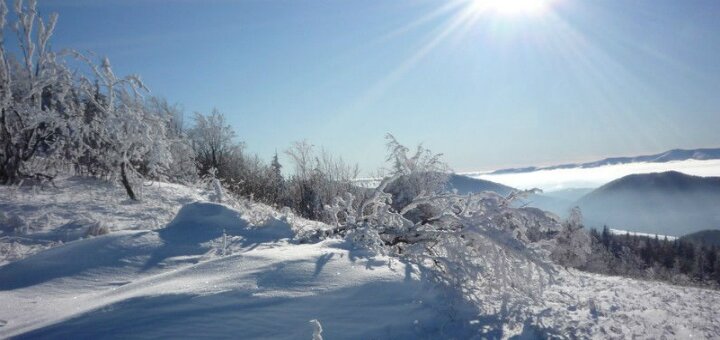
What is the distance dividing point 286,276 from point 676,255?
70.1m

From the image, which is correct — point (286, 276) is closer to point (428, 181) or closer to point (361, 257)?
point (361, 257)

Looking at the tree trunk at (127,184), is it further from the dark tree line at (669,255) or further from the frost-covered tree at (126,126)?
the dark tree line at (669,255)

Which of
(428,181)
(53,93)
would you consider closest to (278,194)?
(428,181)

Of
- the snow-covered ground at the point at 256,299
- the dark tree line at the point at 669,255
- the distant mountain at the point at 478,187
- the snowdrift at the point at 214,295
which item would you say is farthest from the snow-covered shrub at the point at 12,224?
the dark tree line at the point at 669,255

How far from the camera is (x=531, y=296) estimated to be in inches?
213

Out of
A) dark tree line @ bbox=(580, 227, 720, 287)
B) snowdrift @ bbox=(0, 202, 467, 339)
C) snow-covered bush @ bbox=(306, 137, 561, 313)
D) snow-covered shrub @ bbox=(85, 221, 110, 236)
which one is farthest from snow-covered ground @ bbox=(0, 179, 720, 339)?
dark tree line @ bbox=(580, 227, 720, 287)

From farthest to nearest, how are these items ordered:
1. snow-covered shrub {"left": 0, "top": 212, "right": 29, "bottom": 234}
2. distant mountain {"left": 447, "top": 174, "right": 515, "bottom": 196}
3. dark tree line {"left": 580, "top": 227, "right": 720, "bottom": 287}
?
dark tree line {"left": 580, "top": 227, "right": 720, "bottom": 287}
snow-covered shrub {"left": 0, "top": 212, "right": 29, "bottom": 234}
distant mountain {"left": 447, "top": 174, "right": 515, "bottom": 196}

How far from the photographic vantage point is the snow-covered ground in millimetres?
3635

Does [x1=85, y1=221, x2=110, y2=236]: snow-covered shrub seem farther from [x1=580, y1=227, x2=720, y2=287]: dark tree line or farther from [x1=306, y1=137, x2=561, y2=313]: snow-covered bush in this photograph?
[x1=580, y1=227, x2=720, y2=287]: dark tree line

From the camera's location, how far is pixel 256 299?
4004 mm

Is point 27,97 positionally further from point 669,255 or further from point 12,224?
point 669,255

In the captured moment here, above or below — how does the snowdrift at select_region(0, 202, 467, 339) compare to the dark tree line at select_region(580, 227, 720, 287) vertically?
above

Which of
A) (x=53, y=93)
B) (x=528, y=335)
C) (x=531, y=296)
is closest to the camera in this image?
(x=528, y=335)

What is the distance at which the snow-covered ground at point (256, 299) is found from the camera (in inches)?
143
